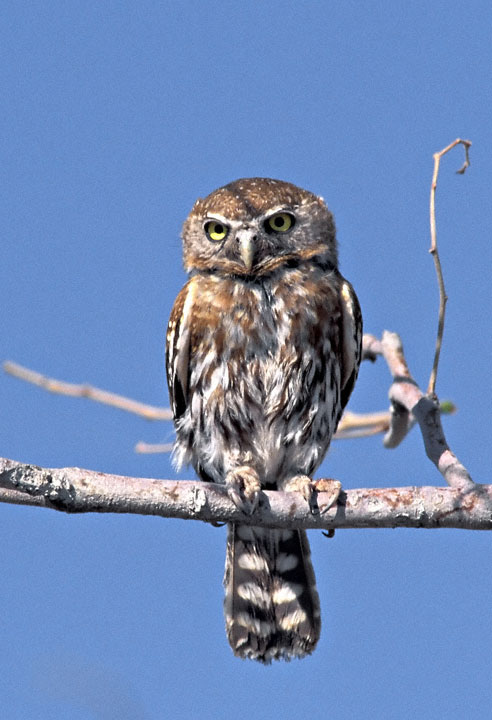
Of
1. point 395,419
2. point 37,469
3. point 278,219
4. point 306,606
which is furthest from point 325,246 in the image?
point 37,469

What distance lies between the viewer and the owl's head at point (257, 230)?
4895mm

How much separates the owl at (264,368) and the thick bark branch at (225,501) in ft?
2.49

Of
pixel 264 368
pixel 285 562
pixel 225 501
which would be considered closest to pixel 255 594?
pixel 285 562

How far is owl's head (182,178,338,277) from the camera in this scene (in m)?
4.89

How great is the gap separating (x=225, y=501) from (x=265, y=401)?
1183mm

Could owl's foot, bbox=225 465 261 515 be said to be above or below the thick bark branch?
above

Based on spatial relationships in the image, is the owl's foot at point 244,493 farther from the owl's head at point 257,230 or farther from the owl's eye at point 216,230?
the owl's eye at point 216,230

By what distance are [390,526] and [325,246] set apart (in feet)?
6.69

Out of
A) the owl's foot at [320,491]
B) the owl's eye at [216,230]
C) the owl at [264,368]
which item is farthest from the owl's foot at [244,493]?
the owl's eye at [216,230]

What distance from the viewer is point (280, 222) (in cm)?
504

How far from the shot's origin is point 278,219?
5.04 meters

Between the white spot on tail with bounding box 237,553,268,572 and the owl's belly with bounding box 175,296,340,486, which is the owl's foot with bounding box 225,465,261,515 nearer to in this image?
the owl's belly with bounding box 175,296,340,486

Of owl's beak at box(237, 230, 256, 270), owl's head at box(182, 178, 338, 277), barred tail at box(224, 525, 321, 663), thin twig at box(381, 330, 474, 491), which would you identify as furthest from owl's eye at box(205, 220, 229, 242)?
barred tail at box(224, 525, 321, 663)

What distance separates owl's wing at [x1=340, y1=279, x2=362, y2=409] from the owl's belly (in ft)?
0.39
